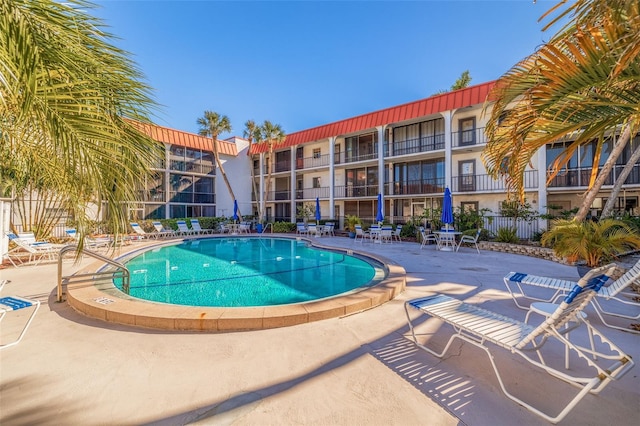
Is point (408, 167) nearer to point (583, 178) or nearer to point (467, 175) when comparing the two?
point (467, 175)

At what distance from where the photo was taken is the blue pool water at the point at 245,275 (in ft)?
20.1

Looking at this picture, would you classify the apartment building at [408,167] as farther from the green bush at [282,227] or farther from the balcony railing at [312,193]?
the green bush at [282,227]

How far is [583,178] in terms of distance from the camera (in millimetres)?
13172

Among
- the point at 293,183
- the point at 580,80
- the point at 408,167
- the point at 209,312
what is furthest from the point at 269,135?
the point at 580,80

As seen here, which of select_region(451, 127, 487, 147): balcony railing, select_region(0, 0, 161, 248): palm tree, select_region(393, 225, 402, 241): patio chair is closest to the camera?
select_region(0, 0, 161, 248): palm tree

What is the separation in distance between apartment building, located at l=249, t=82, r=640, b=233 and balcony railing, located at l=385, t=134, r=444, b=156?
0.06 m

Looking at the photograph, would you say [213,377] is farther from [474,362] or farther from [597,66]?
[597,66]

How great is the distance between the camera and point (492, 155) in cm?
347

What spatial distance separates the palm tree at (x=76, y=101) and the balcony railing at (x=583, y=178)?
15967 mm

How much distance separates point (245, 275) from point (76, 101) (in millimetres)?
6687

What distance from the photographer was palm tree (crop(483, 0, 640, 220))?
1931 millimetres

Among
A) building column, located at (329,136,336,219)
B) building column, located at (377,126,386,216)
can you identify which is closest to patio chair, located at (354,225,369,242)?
building column, located at (377,126,386,216)

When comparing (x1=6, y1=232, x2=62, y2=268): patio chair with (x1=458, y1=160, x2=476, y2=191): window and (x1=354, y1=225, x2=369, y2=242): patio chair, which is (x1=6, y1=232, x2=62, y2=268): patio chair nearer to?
(x1=354, y1=225, x2=369, y2=242): patio chair

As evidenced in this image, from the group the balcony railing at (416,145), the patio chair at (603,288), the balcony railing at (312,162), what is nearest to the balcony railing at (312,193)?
the balcony railing at (312,162)
